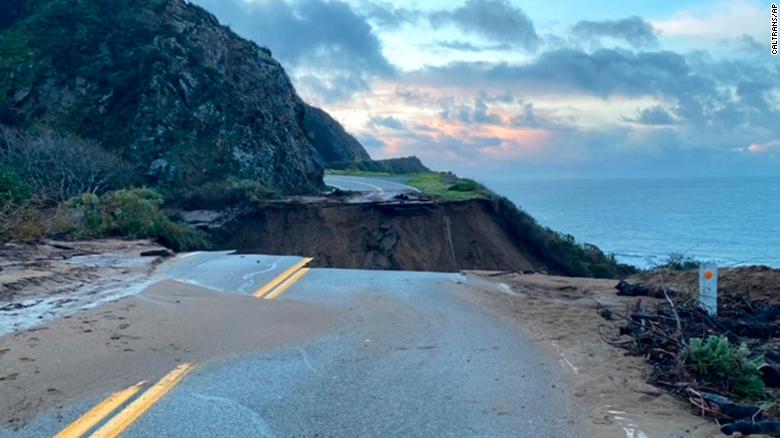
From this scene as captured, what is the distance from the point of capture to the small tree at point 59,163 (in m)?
30.6

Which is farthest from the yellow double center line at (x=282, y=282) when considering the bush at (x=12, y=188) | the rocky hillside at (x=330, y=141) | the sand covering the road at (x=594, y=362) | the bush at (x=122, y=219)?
the rocky hillside at (x=330, y=141)

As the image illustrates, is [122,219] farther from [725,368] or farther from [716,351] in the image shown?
[725,368]

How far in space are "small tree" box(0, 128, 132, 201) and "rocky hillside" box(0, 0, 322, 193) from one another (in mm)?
2502

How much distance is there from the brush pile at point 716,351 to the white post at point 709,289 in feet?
0.53

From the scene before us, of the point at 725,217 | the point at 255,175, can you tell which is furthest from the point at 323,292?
the point at 725,217

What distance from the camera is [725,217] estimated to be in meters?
69.9

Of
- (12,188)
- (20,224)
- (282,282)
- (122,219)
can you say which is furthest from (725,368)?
(12,188)

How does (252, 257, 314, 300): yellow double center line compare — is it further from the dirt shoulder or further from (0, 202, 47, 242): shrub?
(0, 202, 47, 242): shrub

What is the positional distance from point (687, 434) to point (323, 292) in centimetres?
726

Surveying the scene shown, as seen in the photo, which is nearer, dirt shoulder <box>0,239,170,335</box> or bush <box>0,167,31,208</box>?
dirt shoulder <box>0,239,170,335</box>

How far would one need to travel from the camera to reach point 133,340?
807 centimetres

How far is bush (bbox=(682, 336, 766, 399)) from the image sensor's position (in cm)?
717

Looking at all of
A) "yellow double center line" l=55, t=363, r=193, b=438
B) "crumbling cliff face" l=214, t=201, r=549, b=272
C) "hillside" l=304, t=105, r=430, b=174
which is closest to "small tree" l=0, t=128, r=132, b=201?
"crumbling cliff face" l=214, t=201, r=549, b=272

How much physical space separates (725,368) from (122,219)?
700 inches
